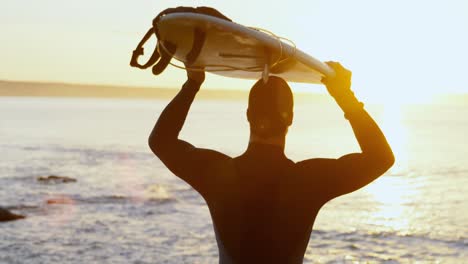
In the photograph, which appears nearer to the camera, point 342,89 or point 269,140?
point 269,140

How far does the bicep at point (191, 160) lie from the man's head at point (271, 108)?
30 centimetres

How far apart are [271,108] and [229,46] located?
2.09 feet

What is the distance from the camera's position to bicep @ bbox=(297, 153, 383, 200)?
11.1 feet

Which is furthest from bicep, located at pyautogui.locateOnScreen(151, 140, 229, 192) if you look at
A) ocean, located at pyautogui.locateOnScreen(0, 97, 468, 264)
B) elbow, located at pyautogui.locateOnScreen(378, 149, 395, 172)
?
ocean, located at pyautogui.locateOnScreen(0, 97, 468, 264)

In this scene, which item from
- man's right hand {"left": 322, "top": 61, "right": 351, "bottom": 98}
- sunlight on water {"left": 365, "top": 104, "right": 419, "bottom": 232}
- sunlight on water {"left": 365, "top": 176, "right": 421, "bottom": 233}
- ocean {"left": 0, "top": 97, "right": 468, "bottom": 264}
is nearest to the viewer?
man's right hand {"left": 322, "top": 61, "right": 351, "bottom": 98}

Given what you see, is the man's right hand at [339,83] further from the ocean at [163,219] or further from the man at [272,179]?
the ocean at [163,219]

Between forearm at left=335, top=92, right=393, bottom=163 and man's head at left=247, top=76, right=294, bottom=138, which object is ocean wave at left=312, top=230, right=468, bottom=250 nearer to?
forearm at left=335, top=92, right=393, bottom=163

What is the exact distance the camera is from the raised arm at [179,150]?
3.55m

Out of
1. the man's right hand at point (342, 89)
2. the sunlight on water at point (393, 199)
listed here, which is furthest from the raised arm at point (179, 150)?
the sunlight on water at point (393, 199)

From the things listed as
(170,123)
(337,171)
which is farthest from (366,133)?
(170,123)

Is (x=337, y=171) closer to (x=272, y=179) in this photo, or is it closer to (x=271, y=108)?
(x=272, y=179)

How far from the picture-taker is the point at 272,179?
11.2 ft

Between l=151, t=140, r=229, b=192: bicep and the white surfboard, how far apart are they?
0.56 m

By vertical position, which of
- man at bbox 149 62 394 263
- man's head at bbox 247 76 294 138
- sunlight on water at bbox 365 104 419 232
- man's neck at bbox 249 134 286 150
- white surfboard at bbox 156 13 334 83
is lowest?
sunlight on water at bbox 365 104 419 232
